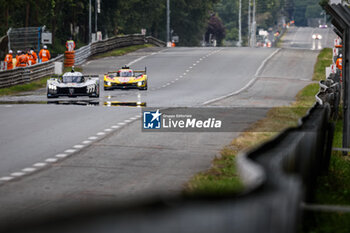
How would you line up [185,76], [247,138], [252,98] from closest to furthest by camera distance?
[247,138]
[252,98]
[185,76]

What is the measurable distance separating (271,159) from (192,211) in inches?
86.6

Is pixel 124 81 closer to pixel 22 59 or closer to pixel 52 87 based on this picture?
pixel 52 87

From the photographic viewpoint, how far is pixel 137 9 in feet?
384

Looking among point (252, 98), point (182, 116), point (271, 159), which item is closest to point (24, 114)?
point (182, 116)

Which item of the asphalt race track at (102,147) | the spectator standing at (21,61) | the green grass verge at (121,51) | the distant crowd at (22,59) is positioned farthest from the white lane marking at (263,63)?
the spectator standing at (21,61)

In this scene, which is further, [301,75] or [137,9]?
[137,9]

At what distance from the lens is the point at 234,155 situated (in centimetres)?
1661

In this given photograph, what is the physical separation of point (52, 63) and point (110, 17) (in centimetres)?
4769

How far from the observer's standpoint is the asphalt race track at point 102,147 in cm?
1232

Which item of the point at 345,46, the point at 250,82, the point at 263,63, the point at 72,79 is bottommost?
the point at 250,82

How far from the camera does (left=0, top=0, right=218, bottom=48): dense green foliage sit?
8400cm

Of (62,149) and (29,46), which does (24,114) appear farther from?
(29,46)

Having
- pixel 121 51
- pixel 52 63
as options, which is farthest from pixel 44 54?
pixel 121 51

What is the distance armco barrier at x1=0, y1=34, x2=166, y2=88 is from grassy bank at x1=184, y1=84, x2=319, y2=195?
590 inches
